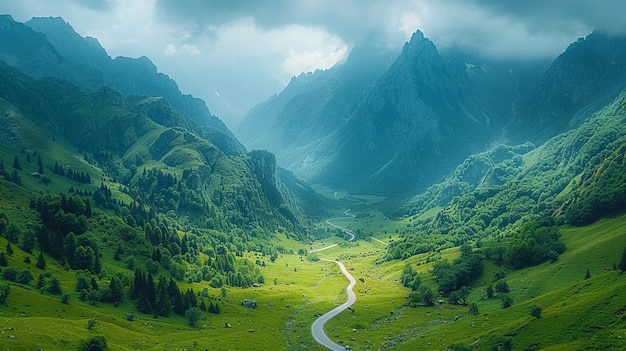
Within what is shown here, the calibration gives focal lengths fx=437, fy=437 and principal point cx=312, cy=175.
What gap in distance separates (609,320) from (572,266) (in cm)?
7536

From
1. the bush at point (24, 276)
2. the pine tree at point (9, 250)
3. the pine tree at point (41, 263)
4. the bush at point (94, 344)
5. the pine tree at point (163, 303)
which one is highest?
the pine tree at point (9, 250)

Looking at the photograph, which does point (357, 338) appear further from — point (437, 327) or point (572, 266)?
point (572, 266)

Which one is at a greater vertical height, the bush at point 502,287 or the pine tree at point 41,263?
the pine tree at point 41,263

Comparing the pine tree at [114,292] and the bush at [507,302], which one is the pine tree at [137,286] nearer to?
the pine tree at [114,292]

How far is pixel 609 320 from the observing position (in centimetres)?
9462

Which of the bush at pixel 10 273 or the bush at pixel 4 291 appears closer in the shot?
the bush at pixel 4 291

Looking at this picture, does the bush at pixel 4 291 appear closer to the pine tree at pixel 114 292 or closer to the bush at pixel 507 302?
the pine tree at pixel 114 292

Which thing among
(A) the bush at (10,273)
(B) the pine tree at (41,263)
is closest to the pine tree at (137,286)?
(B) the pine tree at (41,263)

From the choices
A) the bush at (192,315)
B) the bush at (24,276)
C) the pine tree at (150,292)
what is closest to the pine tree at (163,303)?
the pine tree at (150,292)

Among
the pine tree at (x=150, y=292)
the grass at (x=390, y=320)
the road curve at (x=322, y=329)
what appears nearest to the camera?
the grass at (x=390, y=320)

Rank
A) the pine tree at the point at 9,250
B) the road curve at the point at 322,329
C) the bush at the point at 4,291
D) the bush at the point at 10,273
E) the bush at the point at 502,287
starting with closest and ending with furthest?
the bush at the point at 4,291
the bush at the point at 10,273
the pine tree at the point at 9,250
the road curve at the point at 322,329
the bush at the point at 502,287

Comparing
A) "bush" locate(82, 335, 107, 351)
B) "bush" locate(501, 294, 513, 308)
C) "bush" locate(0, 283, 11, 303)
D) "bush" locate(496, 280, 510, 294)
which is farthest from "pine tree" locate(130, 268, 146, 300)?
"bush" locate(496, 280, 510, 294)

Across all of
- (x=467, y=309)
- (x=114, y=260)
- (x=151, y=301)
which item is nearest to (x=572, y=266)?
(x=467, y=309)

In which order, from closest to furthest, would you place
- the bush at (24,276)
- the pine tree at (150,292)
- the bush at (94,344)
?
→ 1. the bush at (94,344)
2. the bush at (24,276)
3. the pine tree at (150,292)
